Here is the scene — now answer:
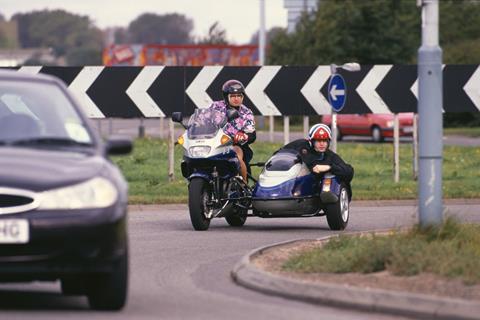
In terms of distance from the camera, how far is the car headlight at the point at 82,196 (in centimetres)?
1022

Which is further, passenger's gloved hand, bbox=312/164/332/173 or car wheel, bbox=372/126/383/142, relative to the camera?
car wheel, bbox=372/126/383/142

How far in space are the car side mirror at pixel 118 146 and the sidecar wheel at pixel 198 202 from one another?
6.71 m

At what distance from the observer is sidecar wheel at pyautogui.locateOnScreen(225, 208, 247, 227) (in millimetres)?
18969

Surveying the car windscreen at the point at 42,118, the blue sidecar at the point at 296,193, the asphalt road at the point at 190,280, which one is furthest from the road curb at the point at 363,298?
the blue sidecar at the point at 296,193

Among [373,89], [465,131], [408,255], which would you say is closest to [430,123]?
[408,255]

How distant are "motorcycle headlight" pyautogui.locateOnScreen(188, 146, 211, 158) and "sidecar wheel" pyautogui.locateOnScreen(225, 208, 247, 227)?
3.01 feet

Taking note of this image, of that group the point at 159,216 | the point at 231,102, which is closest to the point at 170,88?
the point at 159,216

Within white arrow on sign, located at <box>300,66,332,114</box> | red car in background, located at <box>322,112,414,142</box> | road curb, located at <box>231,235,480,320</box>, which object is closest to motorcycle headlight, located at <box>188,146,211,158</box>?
road curb, located at <box>231,235,480,320</box>

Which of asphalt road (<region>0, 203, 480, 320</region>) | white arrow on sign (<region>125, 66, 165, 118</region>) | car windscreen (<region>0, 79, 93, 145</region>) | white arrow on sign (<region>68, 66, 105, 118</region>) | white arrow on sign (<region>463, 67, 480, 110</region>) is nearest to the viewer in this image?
asphalt road (<region>0, 203, 480, 320</region>)

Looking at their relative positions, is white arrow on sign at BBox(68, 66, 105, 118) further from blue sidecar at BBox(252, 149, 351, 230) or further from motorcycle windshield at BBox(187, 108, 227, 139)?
blue sidecar at BBox(252, 149, 351, 230)

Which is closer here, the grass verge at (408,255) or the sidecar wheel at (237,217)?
the grass verge at (408,255)

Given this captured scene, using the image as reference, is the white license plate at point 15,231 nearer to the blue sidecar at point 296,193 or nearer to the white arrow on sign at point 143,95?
the blue sidecar at point 296,193

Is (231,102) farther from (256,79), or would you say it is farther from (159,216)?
(256,79)

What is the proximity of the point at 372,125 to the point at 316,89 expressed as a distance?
26.7 m
